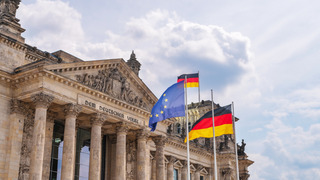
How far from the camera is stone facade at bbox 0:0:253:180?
32938mm

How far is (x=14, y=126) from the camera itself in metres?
33.4

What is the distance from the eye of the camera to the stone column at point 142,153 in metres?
41.8

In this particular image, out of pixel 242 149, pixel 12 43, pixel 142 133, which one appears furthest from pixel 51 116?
pixel 242 149

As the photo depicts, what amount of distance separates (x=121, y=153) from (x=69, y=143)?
23.3 ft

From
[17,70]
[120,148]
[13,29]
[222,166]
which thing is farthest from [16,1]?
[222,166]

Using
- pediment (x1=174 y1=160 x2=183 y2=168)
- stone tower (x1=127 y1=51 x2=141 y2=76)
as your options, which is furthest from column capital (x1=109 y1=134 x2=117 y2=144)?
pediment (x1=174 y1=160 x2=183 y2=168)

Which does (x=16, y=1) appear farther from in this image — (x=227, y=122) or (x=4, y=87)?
(x=227, y=122)

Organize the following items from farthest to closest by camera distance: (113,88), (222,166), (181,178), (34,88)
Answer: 1. (222,166)
2. (181,178)
3. (113,88)
4. (34,88)

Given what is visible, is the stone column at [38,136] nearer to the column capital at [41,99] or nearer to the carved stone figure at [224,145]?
the column capital at [41,99]

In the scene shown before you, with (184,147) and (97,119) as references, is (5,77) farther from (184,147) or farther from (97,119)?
(184,147)

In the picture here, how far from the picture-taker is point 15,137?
33188mm

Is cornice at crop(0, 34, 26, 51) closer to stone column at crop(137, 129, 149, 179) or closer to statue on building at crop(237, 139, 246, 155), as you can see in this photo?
stone column at crop(137, 129, 149, 179)

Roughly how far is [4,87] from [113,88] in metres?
10.2

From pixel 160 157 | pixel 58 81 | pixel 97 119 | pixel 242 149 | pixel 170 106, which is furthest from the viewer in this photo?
pixel 242 149
